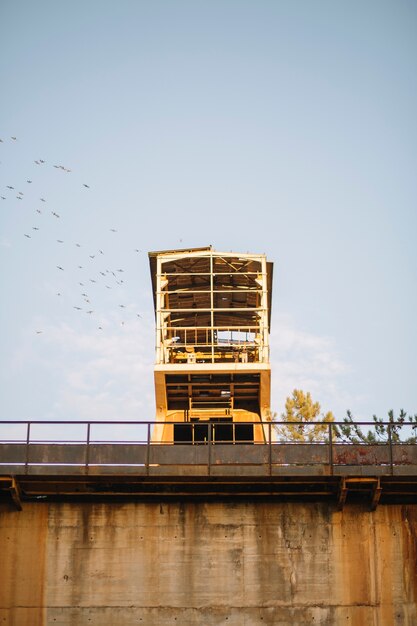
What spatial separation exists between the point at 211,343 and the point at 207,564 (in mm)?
16980

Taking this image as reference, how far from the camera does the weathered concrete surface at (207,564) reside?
982 inches

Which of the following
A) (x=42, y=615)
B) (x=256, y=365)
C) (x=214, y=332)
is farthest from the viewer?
(x=214, y=332)

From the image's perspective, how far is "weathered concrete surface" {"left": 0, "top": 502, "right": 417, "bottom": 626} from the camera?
982 inches

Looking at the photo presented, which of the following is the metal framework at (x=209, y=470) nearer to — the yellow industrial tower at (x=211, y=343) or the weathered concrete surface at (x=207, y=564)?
the weathered concrete surface at (x=207, y=564)

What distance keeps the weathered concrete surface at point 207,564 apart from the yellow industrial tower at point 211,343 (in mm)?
11738

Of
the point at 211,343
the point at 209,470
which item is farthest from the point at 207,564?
the point at 211,343

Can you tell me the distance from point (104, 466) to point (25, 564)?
313 cm

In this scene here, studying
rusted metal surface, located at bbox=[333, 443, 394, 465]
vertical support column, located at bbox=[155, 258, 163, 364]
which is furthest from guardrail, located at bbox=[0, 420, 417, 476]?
vertical support column, located at bbox=[155, 258, 163, 364]

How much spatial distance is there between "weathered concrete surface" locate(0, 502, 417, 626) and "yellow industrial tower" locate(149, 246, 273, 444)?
11738mm

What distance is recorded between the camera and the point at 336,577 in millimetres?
25312

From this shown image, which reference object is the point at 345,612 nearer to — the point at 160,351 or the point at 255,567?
the point at 255,567

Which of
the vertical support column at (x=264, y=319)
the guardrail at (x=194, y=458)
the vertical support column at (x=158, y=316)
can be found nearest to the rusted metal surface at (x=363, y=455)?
the guardrail at (x=194, y=458)

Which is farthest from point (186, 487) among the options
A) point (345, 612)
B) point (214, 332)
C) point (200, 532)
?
point (214, 332)

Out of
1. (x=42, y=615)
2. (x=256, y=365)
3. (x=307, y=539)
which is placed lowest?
(x=42, y=615)
